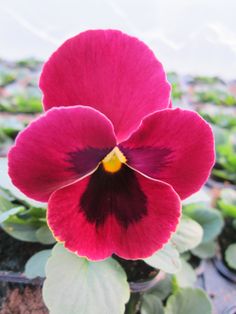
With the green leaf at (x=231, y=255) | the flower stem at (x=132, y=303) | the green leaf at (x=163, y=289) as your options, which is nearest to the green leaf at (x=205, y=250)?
the green leaf at (x=231, y=255)

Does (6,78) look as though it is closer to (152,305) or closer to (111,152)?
(152,305)

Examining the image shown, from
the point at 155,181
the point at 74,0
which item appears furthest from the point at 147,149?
the point at 74,0

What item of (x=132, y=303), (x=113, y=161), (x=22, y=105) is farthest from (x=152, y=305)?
(x=22, y=105)

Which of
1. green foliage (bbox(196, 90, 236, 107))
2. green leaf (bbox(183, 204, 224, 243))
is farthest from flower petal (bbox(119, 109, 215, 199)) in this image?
green foliage (bbox(196, 90, 236, 107))

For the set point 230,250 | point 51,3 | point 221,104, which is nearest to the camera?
point 230,250

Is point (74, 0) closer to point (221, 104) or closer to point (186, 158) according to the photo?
point (221, 104)

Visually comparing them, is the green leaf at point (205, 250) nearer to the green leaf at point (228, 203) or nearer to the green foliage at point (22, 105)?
the green leaf at point (228, 203)
